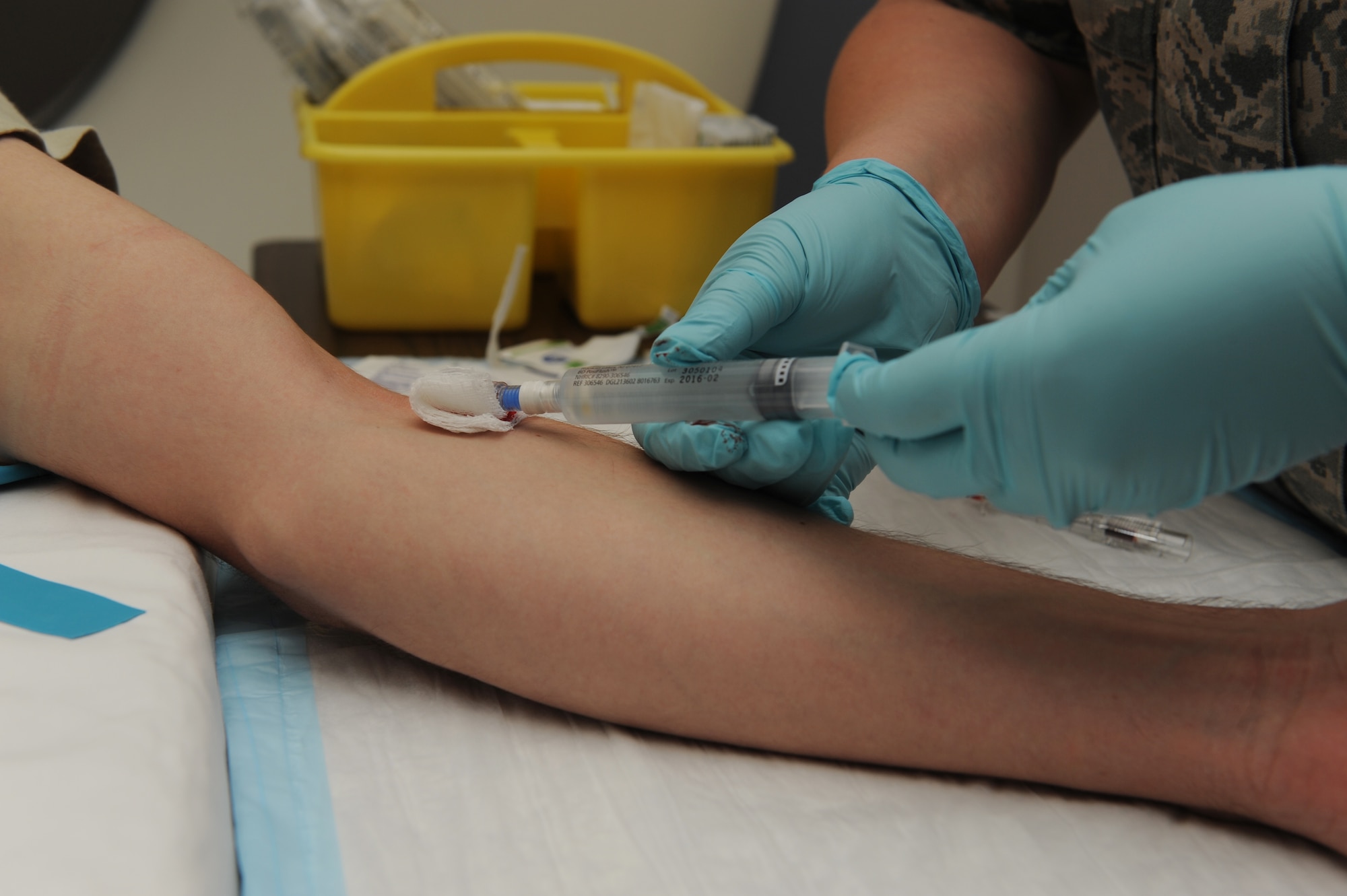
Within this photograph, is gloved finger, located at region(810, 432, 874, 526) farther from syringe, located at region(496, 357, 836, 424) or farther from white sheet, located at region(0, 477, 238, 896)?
white sheet, located at region(0, 477, 238, 896)

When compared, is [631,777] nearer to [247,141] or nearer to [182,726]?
[182,726]

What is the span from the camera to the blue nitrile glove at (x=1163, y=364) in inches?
16.8

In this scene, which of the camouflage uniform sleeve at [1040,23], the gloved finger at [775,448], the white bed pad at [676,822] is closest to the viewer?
the white bed pad at [676,822]

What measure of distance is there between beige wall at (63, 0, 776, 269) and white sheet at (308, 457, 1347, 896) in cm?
180

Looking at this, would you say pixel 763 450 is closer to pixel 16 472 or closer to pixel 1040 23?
pixel 16 472

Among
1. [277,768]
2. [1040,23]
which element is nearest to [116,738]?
[277,768]

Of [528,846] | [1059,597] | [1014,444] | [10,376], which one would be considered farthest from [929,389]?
[10,376]

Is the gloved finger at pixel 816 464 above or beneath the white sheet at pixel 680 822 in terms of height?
above

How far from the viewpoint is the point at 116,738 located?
0.50 meters

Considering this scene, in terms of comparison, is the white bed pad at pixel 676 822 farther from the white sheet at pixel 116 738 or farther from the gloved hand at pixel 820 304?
the gloved hand at pixel 820 304

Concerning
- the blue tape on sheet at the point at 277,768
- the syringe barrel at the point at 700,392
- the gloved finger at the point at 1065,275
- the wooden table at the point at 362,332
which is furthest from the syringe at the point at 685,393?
the wooden table at the point at 362,332

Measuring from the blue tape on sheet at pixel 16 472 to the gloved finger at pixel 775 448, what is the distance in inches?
21.5

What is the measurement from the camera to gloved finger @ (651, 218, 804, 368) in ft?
2.13

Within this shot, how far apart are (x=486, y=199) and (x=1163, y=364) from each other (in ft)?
3.48
